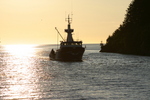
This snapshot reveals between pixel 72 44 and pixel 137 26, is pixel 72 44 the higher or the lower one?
the lower one

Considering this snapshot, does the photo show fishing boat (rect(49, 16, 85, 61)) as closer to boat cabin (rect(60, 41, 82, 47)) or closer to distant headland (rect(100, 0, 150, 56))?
boat cabin (rect(60, 41, 82, 47))

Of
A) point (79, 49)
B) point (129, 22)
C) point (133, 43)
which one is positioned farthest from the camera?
point (129, 22)

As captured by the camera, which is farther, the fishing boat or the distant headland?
the distant headland

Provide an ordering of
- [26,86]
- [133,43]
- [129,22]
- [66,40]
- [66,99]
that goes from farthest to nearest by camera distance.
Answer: [129,22], [133,43], [66,40], [26,86], [66,99]

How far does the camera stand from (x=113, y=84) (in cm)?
5122

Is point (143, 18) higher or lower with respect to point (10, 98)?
higher

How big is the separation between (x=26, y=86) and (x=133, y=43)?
119275 millimetres

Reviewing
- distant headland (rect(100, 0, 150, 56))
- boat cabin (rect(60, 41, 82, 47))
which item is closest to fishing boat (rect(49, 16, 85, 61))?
boat cabin (rect(60, 41, 82, 47))

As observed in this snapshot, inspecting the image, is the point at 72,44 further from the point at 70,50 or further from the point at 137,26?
the point at 137,26

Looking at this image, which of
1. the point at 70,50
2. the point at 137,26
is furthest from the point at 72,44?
the point at 137,26

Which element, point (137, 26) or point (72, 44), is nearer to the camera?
point (72, 44)

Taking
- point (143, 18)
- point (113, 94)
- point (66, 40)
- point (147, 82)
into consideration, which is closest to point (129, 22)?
point (143, 18)

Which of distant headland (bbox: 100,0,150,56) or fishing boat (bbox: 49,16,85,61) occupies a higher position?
distant headland (bbox: 100,0,150,56)

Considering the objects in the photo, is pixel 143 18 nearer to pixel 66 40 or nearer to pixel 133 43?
pixel 133 43
